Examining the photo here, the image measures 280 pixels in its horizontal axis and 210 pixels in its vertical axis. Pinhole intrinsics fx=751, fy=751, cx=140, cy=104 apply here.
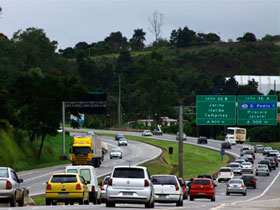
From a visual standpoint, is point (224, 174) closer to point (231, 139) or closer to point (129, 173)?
point (129, 173)

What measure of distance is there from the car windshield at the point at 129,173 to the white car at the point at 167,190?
7134mm

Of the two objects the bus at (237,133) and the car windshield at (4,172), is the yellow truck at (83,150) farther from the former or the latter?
the bus at (237,133)

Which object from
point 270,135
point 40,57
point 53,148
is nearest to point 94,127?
point 40,57

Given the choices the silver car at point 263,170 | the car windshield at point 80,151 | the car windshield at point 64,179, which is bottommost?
the silver car at point 263,170

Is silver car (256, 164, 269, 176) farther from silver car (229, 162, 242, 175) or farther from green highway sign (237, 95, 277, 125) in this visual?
green highway sign (237, 95, 277, 125)

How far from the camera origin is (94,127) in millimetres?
180875

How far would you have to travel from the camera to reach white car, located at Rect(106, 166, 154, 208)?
89.4 ft

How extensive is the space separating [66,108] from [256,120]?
40.7 meters

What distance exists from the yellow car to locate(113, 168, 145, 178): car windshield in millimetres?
4442

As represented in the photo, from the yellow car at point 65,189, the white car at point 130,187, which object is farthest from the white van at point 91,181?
the white car at point 130,187

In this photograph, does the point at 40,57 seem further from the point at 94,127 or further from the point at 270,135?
the point at 270,135

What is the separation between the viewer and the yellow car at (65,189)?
31.5 m

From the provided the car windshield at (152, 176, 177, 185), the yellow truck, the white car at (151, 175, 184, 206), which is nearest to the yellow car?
the white car at (151, 175, 184, 206)

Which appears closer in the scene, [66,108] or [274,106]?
[274,106]
